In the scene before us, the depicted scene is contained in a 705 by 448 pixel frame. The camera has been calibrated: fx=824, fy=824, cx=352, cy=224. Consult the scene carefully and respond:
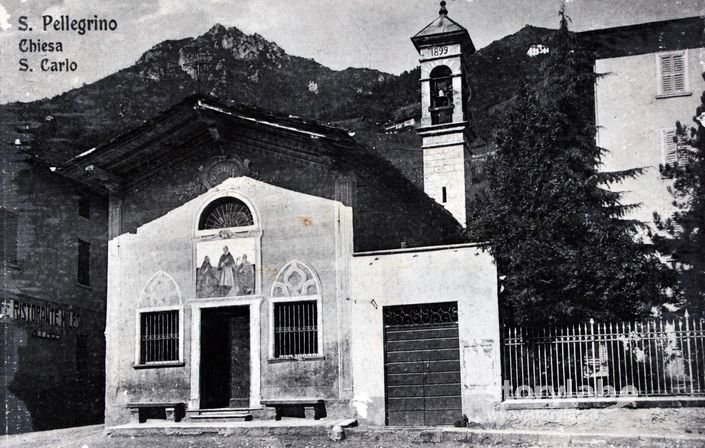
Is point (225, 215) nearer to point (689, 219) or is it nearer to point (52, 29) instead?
point (52, 29)

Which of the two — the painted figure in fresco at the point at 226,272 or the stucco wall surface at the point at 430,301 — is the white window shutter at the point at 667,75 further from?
the painted figure in fresco at the point at 226,272

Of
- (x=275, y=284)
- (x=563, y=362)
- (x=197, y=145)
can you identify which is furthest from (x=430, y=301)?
(x=197, y=145)

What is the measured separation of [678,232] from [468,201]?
5.65 m

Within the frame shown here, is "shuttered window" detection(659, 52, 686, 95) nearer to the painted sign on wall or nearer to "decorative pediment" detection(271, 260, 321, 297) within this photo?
"decorative pediment" detection(271, 260, 321, 297)

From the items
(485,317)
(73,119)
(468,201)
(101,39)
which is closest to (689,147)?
(468,201)

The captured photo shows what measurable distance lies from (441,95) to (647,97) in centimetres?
540

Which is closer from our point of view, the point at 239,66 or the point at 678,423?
the point at 678,423

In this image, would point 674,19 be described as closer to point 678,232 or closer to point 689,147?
point 689,147

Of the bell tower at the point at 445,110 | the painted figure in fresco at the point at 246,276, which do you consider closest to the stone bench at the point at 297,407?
the painted figure in fresco at the point at 246,276

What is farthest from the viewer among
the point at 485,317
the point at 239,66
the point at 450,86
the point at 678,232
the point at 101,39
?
the point at 239,66

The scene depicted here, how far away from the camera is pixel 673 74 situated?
21406 millimetres

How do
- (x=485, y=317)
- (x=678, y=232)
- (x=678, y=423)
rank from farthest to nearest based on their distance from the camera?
(x=678, y=232), (x=485, y=317), (x=678, y=423)

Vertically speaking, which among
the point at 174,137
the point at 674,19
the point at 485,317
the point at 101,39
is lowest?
the point at 485,317

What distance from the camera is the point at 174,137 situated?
1677 centimetres
